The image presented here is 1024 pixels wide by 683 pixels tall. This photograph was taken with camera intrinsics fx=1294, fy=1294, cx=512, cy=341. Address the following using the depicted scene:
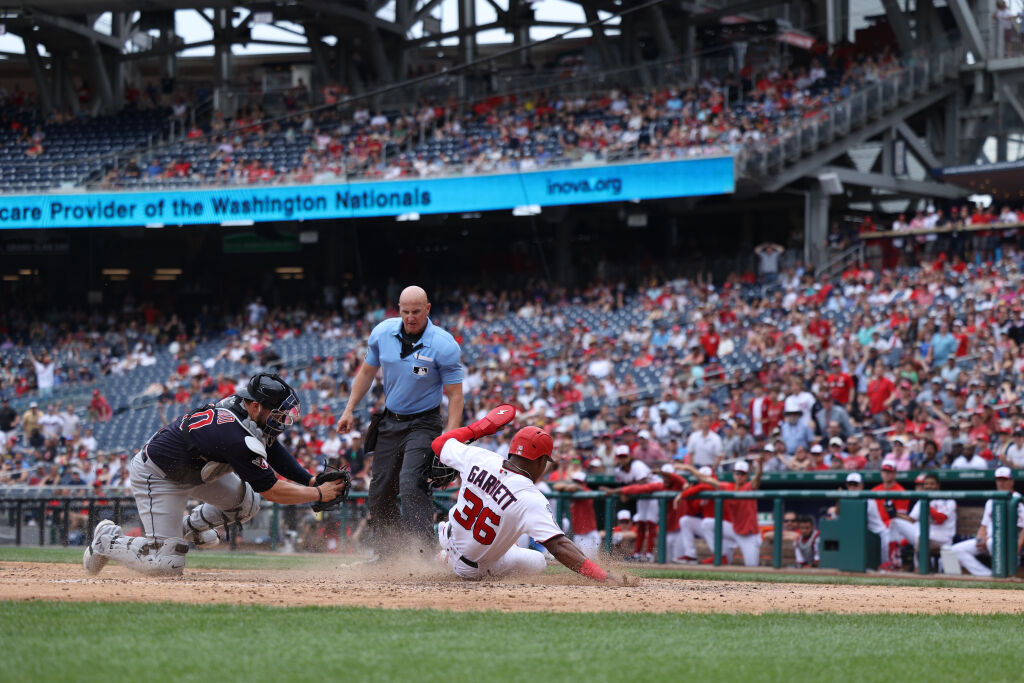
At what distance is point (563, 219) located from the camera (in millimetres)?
27578

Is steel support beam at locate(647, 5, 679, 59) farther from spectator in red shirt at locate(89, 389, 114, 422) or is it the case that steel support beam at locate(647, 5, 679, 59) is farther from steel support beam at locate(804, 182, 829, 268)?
spectator in red shirt at locate(89, 389, 114, 422)

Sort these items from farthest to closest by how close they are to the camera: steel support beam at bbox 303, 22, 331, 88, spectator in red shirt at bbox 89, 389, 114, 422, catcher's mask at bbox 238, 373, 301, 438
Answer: steel support beam at bbox 303, 22, 331, 88 < spectator in red shirt at bbox 89, 389, 114, 422 < catcher's mask at bbox 238, 373, 301, 438

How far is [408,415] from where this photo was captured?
8211 millimetres

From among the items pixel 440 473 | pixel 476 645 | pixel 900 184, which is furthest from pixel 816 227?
pixel 476 645

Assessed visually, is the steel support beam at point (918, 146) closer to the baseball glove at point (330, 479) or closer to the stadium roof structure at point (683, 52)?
the stadium roof structure at point (683, 52)

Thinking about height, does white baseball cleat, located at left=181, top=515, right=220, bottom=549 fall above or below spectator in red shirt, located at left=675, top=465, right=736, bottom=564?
above

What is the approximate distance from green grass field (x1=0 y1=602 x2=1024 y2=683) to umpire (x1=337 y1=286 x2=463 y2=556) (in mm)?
2082

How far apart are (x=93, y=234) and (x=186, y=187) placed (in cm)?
580

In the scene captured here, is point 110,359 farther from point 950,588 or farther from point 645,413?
point 950,588

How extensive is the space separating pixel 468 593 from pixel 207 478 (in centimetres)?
179

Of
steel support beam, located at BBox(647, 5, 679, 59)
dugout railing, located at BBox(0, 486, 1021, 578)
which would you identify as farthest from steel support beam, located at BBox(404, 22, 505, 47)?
dugout railing, located at BBox(0, 486, 1021, 578)

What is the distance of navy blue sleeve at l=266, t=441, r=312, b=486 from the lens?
7910mm

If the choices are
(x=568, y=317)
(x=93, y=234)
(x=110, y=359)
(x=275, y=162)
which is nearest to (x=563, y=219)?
(x=568, y=317)

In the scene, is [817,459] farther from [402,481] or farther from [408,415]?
[402,481]
